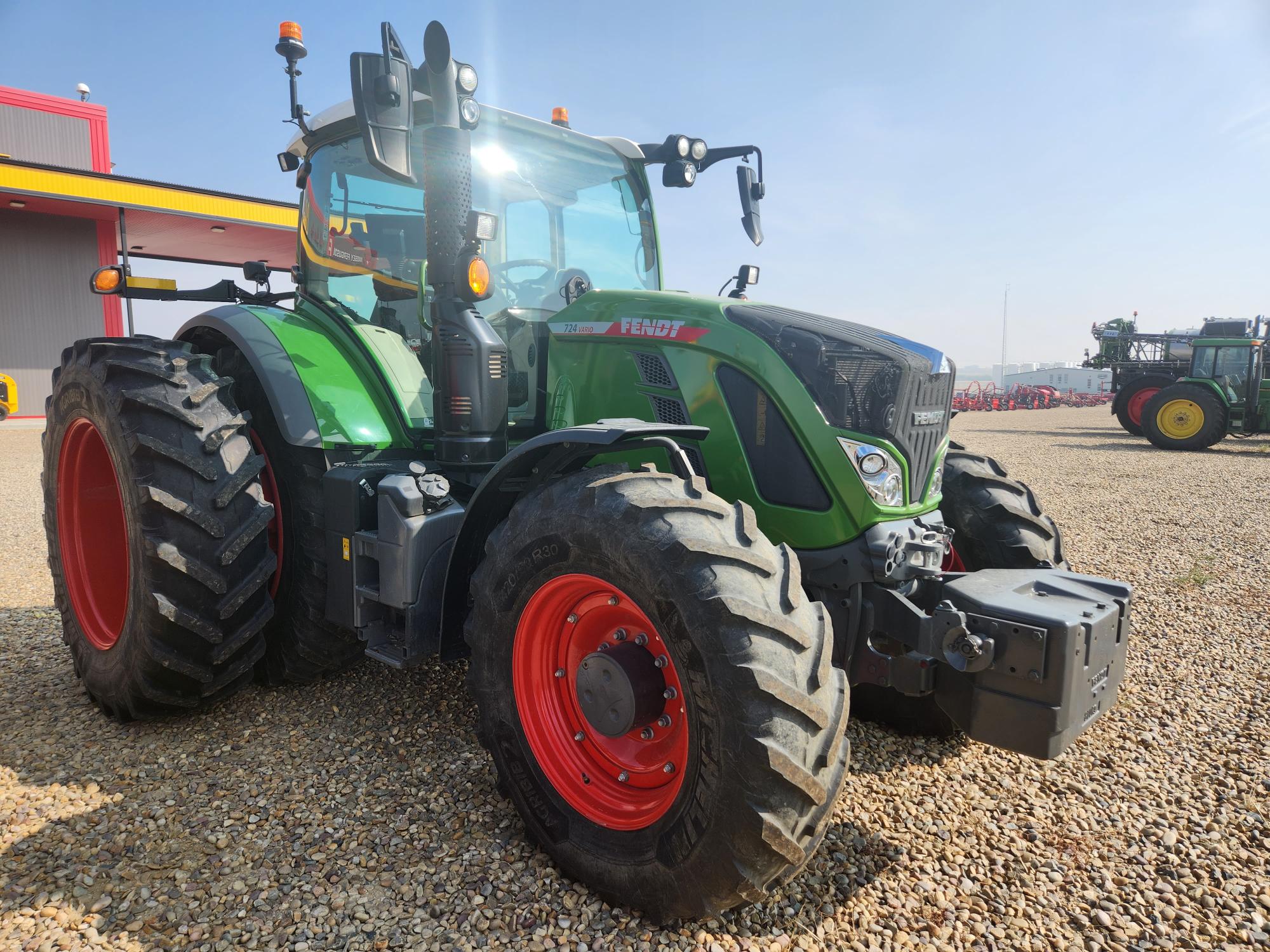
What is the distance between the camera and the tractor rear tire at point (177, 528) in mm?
2971

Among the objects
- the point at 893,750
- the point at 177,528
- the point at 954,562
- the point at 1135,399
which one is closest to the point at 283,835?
the point at 177,528

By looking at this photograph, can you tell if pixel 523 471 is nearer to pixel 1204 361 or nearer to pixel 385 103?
pixel 385 103

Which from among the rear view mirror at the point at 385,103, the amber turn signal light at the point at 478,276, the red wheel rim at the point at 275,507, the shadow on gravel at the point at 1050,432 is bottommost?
the shadow on gravel at the point at 1050,432

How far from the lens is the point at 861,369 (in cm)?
264

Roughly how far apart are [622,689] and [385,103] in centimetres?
191

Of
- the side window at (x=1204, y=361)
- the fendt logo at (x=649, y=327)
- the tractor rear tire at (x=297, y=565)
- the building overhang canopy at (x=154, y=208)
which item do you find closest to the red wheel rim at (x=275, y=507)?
the tractor rear tire at (x=297, y=565)

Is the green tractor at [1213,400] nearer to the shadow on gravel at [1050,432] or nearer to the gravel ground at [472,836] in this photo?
the shadow on gravel at [1050,432]

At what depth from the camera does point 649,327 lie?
9.57 feet

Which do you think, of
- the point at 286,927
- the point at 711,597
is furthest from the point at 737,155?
the point at 286,927

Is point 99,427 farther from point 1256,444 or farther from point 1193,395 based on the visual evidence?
point 1256,444

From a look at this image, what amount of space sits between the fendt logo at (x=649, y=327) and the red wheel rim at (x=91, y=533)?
8.30 ft

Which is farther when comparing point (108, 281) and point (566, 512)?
point (108, 281)

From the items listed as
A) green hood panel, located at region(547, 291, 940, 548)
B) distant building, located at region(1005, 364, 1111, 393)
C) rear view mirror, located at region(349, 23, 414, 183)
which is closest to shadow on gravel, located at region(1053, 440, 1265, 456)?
green hood panel, located at region(547, 291, 940, 548)

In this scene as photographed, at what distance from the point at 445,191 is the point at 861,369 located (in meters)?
1.64
